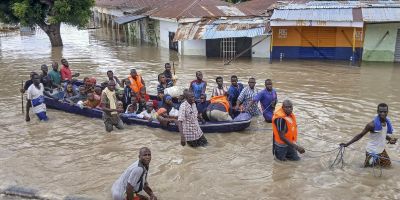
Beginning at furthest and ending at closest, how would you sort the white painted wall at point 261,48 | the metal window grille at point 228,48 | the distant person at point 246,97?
1. the metal window grille at point 228,48
2. the white painted wall at point 261,48
3. the distant person at point 246,97

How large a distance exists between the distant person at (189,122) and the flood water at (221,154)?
35cm

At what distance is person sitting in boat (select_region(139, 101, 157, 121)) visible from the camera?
10.5 m

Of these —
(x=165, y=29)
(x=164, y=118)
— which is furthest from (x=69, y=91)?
(x=165, y=29)

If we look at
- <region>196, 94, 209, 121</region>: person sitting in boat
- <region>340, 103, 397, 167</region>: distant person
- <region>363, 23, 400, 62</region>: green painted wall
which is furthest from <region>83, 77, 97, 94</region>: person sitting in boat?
<region>363, 23, 400, 62</region>: green painted wall

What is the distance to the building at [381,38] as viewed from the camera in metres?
19.3

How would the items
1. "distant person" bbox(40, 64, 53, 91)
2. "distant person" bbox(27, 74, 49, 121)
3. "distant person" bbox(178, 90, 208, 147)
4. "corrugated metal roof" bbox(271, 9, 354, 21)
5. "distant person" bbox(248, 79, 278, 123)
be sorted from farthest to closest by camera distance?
"corrugated metal roof" bbox(271, 9, 354, 21) < "distant person" bbox(40, 64, 53, 91) < "distant person" bbox(27, 74, 49, 121) < "distant person" bbox(248, 79, 278, 123) < "distant person" bbox(178, 90, 208, 147)

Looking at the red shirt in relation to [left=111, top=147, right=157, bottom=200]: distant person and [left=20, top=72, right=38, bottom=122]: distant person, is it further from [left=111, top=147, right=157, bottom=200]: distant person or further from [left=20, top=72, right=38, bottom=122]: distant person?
[left=111, top=147, right=157, bottom=200]: distant person

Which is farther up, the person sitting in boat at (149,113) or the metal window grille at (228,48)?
the metal window grille at (228,48)

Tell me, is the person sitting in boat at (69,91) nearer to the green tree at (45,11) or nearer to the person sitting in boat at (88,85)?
the person sitting in boat at (88,85)

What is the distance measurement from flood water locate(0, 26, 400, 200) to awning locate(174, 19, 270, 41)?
14.9ft

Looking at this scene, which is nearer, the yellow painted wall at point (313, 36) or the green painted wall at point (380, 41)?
the green painted wall at point (380, 41)

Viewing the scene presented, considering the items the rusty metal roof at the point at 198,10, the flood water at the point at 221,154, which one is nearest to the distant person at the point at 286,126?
the flood water at the point at 221,154

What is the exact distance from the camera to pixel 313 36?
21.6 metres

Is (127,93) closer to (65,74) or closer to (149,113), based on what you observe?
(149,113)
